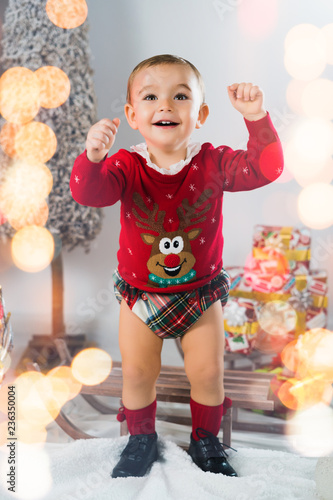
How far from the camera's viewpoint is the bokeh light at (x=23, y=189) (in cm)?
160

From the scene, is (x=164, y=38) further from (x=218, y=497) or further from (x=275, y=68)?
(x=218, y=497)

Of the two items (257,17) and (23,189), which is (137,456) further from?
(257,17)

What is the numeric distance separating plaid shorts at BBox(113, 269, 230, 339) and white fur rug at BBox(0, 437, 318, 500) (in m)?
0.28

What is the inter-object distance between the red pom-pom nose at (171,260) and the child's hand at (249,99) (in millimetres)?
289

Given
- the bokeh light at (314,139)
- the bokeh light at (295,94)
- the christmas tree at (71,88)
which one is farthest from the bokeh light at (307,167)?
the christmas tree at (71,88)

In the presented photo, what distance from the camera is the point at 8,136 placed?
1577 mm

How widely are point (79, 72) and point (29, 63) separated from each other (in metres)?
0.16

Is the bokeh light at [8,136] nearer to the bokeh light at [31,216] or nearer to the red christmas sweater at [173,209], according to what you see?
the bokeh light at [31,216]

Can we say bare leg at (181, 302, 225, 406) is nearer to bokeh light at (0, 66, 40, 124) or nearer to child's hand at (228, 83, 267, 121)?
child's hand at (228, 83, 267, 121)

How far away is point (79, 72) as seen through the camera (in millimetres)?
1583

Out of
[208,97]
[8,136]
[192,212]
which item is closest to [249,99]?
[192,212]

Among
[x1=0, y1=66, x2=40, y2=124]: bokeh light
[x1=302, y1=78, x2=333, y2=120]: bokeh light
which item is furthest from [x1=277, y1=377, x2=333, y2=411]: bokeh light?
[x1=0, y1=66, x2=40, y2=124]: bokeh light

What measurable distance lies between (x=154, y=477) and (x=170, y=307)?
13.4 inches

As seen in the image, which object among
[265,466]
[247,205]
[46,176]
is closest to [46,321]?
[46,176]
